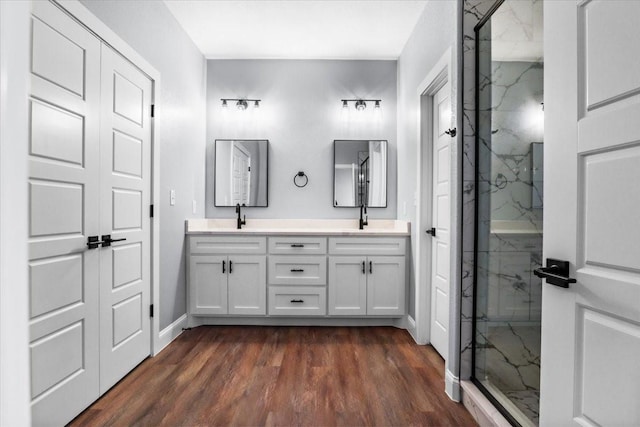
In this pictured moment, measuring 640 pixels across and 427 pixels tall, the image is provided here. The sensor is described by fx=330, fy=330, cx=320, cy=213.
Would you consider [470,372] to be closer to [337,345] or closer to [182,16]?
[337,345]

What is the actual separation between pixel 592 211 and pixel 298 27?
8.93 feet

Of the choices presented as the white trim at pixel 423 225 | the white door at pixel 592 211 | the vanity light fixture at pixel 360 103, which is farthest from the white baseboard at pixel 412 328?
the vanity light fixture at pixel 360 103

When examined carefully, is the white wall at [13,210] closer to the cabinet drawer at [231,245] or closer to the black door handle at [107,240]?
the black door handle at [107,240]

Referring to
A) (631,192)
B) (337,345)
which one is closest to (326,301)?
(337,345)

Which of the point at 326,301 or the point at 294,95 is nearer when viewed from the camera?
the point at 326,301

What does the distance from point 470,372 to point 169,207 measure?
8.00 feet

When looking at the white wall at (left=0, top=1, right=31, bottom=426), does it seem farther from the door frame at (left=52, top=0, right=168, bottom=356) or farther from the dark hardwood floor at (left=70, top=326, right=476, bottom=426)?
the door frame at (left=52, top=0, right=168, bottom=356)

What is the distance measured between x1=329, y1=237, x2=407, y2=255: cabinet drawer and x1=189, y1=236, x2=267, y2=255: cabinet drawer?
2.17 ft

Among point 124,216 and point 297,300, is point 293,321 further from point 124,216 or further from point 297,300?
point 124,216

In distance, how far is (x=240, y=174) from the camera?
3.52 meters

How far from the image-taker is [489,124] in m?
1.80

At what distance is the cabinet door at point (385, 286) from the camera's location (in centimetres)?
301

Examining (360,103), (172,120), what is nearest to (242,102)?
(172,120)

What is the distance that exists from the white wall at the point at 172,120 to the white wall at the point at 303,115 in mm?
436
